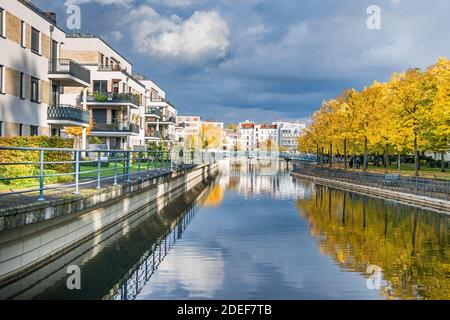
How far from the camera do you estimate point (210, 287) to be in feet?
36.0

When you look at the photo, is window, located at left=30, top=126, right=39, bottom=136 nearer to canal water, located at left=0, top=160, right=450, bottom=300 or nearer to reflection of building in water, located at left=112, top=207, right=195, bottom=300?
canal water, located at left=0, top=160, right=450, bottom=300

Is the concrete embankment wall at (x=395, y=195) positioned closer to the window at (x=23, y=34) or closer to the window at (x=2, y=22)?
→ the window at (x=23, y=34)

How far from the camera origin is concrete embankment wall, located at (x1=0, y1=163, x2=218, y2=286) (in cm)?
1010

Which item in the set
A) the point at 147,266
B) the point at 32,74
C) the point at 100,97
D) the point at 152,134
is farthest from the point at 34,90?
the point at 152,134

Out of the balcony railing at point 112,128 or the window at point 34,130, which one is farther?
the balcony railing at point 112,128

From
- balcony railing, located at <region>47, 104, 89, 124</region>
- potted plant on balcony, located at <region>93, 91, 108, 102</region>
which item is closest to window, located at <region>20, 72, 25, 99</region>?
balcony railing, located at <region>47, 104, 89, 124</region>

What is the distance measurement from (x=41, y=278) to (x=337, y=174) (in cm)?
3851

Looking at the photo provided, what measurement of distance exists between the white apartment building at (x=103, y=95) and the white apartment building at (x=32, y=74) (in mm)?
14043

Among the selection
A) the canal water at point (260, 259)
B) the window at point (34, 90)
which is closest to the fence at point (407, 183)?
the canal water at point (260, 259)

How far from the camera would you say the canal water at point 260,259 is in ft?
35.0

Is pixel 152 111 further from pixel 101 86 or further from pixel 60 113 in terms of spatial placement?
pixel 60 113

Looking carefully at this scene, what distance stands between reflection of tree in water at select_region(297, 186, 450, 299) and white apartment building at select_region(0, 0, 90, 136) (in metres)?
17.8

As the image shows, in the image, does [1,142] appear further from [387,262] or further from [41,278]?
[387,262]
